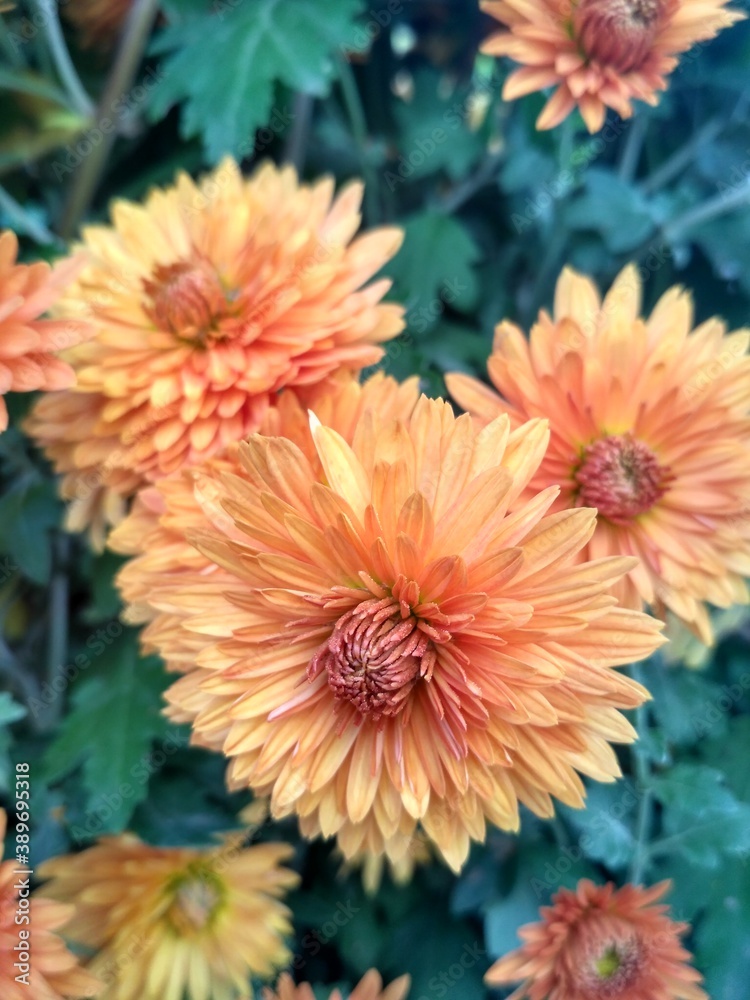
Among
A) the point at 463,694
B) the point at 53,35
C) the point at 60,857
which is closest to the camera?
the point at 463,694

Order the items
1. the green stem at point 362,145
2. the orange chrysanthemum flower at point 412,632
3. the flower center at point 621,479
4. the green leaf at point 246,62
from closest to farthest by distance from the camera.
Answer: the orange chrysanthemum flower at point 412,632, the flower center at point 621,479, the green leaf at point 246,62, the green stem at point 362,145

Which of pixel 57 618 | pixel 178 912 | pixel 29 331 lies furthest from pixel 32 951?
pixel 29 331

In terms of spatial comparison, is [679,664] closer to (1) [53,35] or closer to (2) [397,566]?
(2) [397,566]

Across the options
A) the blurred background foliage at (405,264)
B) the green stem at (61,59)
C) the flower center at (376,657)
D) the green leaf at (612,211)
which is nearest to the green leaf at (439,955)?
the blurred background foliage at (405,264)

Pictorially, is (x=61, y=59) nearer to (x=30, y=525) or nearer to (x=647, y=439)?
(x=30, y=525)

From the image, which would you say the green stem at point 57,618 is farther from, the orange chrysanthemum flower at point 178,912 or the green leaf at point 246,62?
the green leaf at point 246,62

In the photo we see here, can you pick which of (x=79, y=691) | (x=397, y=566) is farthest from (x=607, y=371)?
(x=79, y=691)
